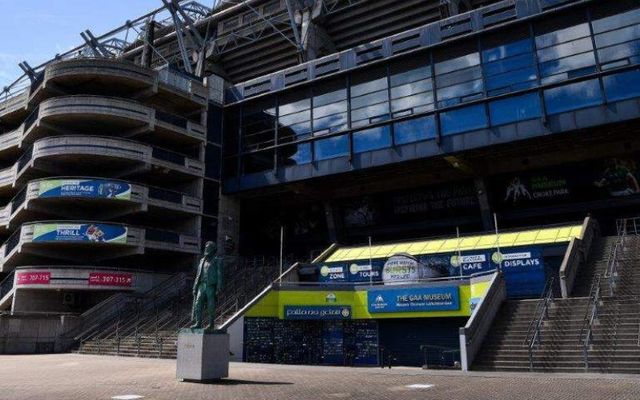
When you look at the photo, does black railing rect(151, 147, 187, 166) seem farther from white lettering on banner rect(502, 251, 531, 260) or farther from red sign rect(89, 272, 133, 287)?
white lettering on banner rect(502, 251, 531, 260)

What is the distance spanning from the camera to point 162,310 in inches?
1260

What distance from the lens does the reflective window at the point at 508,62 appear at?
31266 mm

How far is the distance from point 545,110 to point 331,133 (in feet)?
49.1

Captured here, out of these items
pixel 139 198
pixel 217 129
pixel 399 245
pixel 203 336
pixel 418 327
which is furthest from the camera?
pixel 217 129

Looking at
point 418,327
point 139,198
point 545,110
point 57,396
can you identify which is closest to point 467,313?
point 418,327

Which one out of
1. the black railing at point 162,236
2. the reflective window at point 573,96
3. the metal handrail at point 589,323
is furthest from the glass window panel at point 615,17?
the black railing at point 162,236

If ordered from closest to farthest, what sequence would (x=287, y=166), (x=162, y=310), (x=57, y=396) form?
(x=57, y=396)
(x=162, y=310)
(x=287, y=166)

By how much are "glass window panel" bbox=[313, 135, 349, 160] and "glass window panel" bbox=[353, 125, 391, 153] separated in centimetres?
82

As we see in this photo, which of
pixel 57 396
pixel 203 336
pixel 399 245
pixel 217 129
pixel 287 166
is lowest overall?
pixel 57 396

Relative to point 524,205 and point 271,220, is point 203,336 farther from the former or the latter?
point 271,220

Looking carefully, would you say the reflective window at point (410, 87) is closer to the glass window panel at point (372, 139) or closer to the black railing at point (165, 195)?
the glass window panel at point (372, 139)

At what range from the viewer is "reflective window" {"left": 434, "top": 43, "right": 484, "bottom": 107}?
3281 centimetres

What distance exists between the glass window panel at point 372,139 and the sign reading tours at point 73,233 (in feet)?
62.0

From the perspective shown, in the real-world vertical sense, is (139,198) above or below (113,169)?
below
